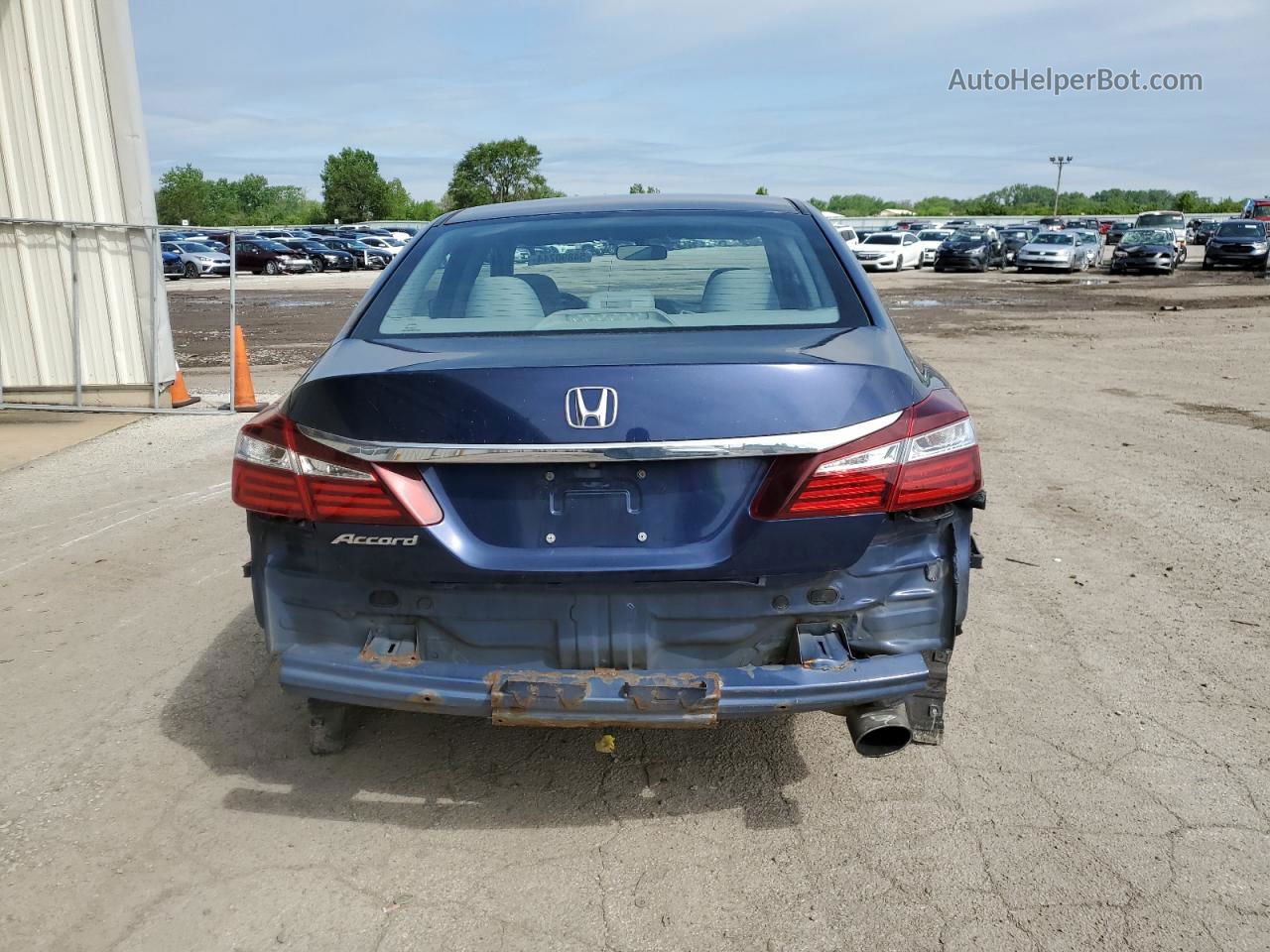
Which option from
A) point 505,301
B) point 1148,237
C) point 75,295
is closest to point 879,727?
point 505,301

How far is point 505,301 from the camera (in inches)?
139

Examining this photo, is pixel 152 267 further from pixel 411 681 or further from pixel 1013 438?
pixel 411 681

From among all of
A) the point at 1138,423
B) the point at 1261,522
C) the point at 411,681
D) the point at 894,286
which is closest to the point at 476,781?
the point at 411,681

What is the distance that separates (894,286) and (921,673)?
30.7 metres

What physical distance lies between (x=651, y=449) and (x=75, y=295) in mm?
8970

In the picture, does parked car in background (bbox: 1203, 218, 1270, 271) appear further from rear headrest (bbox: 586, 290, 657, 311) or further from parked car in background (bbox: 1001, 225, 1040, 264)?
rear headrest (bbox: 586, 290, 657, 311)

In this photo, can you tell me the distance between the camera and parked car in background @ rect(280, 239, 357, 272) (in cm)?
4978

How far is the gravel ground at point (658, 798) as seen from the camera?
267cm

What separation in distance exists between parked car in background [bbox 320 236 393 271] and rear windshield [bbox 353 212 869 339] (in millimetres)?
50823

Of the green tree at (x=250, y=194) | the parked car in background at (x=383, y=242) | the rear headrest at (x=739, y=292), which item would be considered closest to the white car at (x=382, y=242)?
the parked car in background at (x=383, y=242)

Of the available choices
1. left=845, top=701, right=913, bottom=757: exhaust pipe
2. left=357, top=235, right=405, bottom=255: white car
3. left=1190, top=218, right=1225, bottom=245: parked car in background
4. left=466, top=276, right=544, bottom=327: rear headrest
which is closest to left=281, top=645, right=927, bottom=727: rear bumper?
left=845, top=701, right=913, bottom=757: exhaust pipe

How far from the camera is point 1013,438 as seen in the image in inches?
345

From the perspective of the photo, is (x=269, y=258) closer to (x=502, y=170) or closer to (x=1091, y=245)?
(x=1091, y=245)

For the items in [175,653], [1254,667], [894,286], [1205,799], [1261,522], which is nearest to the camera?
[1205,799]
